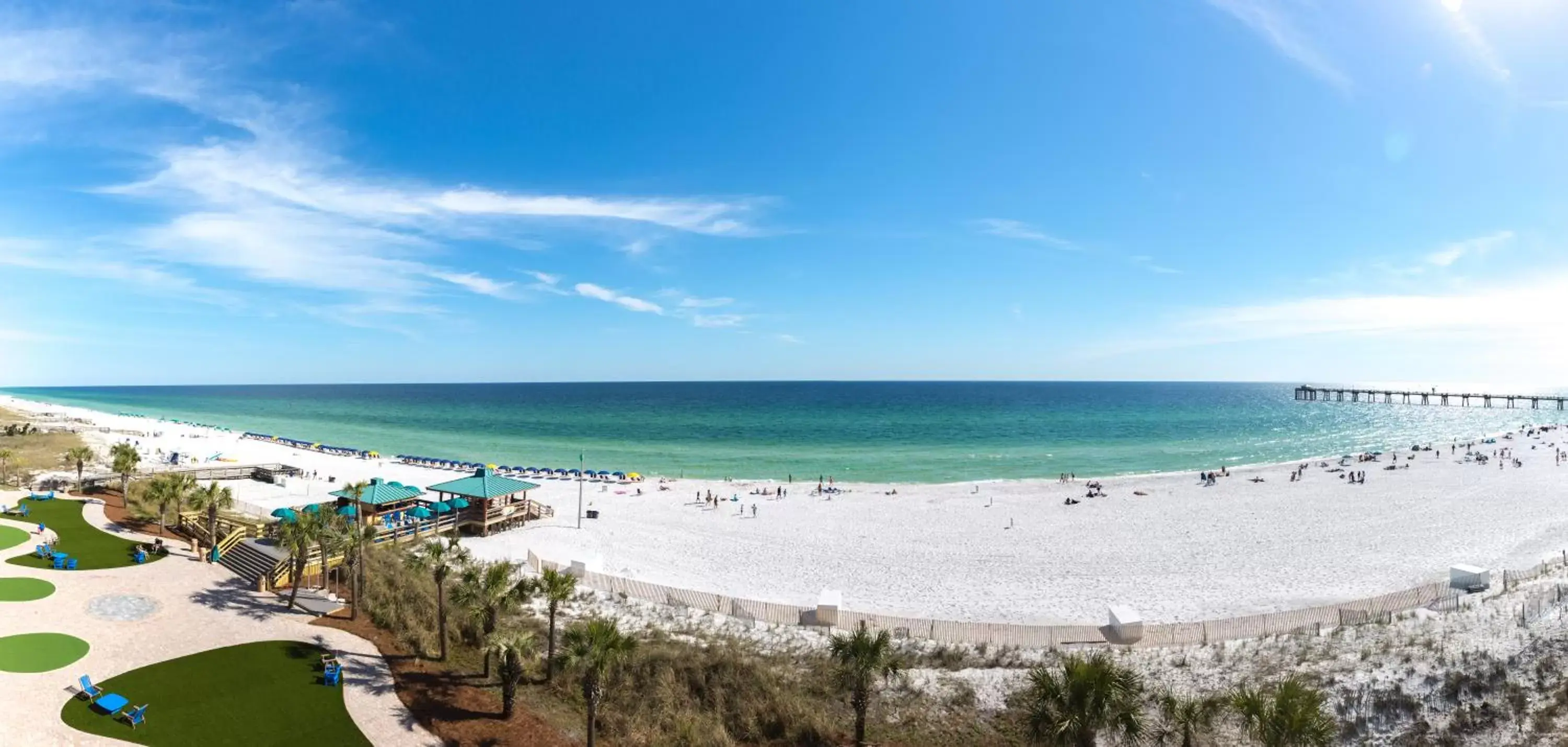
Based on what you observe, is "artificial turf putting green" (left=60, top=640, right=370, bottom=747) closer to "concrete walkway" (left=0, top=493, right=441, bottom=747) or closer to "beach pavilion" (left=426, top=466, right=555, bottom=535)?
"concrete walkway" (left=0, top=493, right=441, bottom=747)

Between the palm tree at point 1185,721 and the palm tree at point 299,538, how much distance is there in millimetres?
20465

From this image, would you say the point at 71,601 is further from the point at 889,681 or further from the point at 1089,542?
the point at 1089,542

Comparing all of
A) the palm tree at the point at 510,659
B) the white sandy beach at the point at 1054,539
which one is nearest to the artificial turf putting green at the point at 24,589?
the white sandy beach at the point at 1054,539

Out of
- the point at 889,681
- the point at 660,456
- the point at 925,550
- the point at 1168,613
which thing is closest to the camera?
the point at 889,681

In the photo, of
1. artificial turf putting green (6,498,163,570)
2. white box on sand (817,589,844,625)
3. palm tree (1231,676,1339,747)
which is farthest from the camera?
artificial turf putting green (6,498,163,570)

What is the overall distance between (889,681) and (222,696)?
14.1m

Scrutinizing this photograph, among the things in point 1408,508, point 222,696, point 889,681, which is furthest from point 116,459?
point 1408,508

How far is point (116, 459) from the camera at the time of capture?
31.4 metres

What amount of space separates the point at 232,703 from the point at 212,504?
12901 millimetres

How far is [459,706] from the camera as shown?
592 inches

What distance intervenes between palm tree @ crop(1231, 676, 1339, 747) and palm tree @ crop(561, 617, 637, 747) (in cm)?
1081

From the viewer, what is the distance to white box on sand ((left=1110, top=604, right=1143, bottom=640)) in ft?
58.3

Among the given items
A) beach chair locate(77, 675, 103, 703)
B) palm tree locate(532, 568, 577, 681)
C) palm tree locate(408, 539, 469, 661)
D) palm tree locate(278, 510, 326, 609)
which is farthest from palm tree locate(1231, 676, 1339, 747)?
palm tree locate(278, 510, 326, 609)

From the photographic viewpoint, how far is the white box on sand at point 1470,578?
67.2 feet
